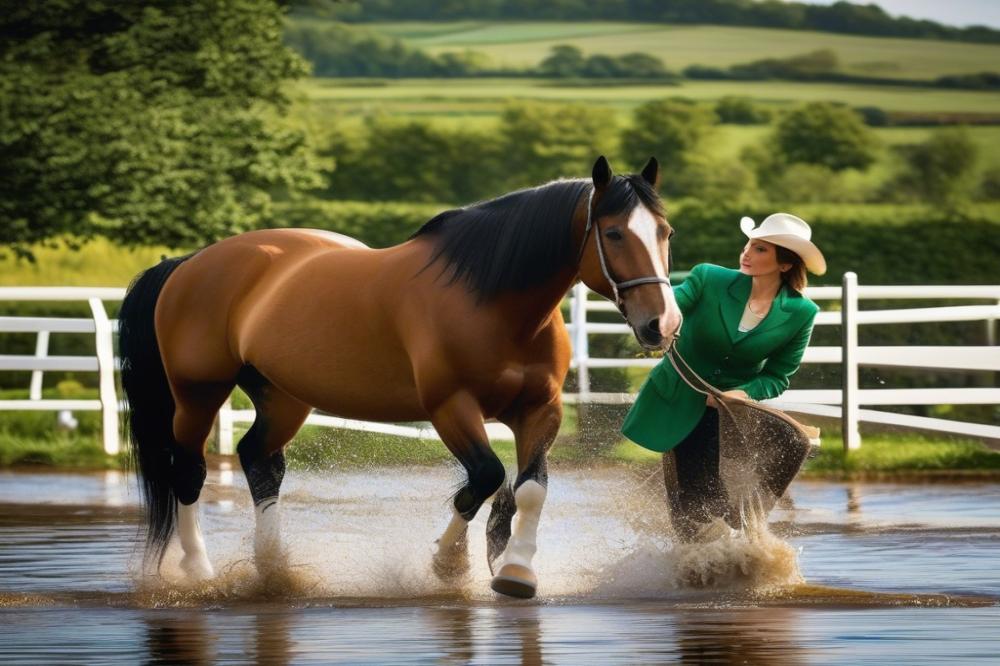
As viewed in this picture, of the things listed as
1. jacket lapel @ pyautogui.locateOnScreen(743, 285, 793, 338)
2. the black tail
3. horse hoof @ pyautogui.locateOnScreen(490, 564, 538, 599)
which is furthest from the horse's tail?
the black tail

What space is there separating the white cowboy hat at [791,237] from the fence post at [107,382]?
25.9ft

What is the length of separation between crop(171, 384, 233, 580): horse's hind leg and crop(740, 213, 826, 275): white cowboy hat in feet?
8.66

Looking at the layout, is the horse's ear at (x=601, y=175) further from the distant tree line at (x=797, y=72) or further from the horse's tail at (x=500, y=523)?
the distant tree line at (x=797, y=72)

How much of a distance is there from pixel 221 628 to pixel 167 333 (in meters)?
2.34

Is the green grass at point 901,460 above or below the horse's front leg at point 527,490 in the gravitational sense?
below

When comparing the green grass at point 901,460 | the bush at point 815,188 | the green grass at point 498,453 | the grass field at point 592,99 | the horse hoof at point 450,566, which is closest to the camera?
the horse hoof at point 450,566

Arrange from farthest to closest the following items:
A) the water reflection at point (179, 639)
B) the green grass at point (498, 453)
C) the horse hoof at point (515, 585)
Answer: the green grass at point (498, 453) → the horse hoof at point (515, 585) → the water reflection at point (179, 639)

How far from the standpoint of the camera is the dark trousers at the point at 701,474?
864 cm

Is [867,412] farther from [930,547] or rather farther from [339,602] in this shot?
[339,602]

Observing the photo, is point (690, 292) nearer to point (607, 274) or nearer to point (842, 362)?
point (607, 274)

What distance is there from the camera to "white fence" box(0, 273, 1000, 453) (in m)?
14.9

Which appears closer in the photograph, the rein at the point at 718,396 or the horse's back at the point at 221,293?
the rein at the point at 718,396

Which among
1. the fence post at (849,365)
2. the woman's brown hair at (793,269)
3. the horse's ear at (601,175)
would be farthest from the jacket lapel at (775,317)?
the fence post at (849,365)

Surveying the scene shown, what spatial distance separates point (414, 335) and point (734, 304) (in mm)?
1237
